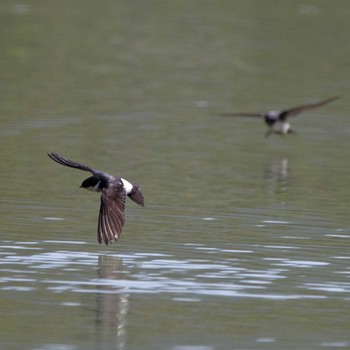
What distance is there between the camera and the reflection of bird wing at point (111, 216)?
438 inches

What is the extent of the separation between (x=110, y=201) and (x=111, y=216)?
245 millimetres

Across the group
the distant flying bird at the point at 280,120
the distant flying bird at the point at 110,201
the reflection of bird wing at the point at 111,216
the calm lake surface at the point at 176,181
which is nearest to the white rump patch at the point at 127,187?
the distant flying bird at the point at 110,201

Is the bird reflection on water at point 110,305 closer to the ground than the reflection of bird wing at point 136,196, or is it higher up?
closer to the ground

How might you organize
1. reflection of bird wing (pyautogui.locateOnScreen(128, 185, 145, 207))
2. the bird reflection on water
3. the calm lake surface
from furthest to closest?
1. reflection of bird wing (pyautogui.locateOnScreen(128, 185, 145, 207))
2. the calm lake surface
3. the bird reflection on water

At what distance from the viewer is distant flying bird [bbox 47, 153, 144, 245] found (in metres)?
11.1

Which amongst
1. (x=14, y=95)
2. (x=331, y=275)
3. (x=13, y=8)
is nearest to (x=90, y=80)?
(x=14, y=95)

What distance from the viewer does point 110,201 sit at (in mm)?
11469

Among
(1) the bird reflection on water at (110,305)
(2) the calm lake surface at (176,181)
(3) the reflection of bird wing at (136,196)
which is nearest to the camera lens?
(1) the bird reflection on water at (110,305)

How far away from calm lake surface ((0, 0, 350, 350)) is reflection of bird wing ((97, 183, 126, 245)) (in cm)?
19

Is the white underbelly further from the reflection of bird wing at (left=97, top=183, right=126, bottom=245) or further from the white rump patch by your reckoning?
the reflection of bird wing at (left=97, top=183, right=126, bottom=245)

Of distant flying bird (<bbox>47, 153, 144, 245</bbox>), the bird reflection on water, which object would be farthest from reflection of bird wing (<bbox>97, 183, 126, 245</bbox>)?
the bird reflection on water

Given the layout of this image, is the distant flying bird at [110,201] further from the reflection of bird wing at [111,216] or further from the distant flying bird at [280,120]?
the distant flying bird at [280,120]

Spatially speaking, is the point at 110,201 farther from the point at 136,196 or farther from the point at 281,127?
the point at 281,127

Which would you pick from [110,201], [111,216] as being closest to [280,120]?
[110,201]
